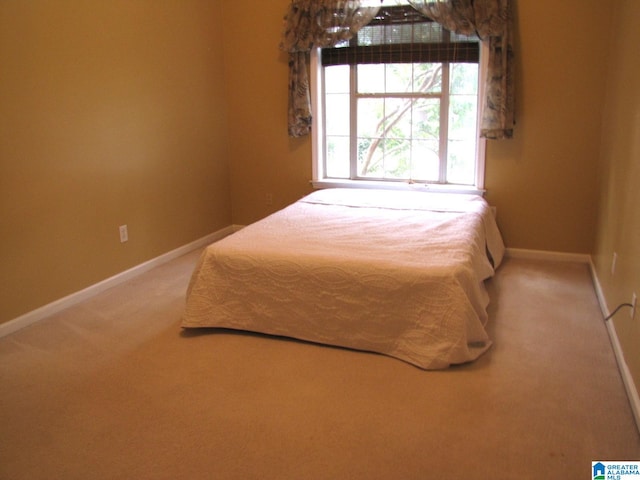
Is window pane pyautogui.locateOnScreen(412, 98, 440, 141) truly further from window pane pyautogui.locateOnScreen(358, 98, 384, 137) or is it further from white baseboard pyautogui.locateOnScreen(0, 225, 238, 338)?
white baseboard pyautogui.locateOnScreen(0, 225, 238, 338)

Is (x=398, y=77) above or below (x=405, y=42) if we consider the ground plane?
below

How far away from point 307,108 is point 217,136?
0.90m

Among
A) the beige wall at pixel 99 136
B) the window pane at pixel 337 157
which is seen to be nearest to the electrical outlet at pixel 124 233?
the beige wall at pixel 99 136

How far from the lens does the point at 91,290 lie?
3621 mm

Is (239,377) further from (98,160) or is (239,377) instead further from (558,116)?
(558,116)

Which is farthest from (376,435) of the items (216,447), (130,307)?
(130,307)

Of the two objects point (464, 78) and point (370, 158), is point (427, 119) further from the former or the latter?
point (370, 158)

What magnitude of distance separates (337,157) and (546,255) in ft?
6.37

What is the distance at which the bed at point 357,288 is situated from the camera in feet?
8.57

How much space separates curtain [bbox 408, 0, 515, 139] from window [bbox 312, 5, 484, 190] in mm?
172

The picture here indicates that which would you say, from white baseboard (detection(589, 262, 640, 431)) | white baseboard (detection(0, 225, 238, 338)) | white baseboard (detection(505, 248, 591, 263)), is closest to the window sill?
white baseboard (detection(505, 248, 591, 263))

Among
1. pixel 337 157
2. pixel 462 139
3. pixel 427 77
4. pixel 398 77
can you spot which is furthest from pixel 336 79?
pixel 462 139

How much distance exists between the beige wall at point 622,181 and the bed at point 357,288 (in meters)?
0.67

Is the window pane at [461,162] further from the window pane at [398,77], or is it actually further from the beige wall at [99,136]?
the beige wall at [99,136]
